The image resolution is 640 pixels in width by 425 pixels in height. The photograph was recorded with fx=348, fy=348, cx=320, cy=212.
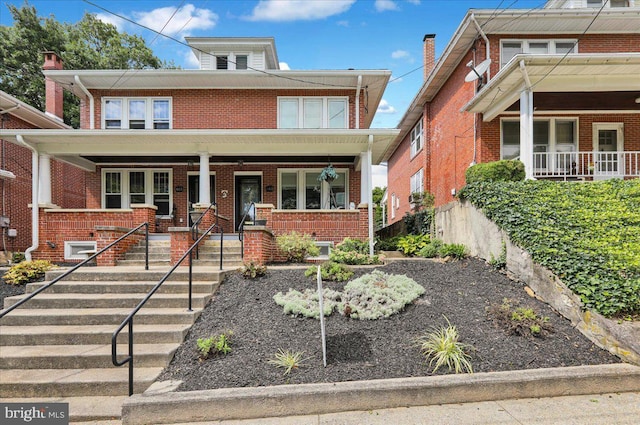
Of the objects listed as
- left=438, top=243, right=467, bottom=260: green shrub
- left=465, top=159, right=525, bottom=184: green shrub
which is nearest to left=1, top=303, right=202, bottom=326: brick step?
left=438, top=243, right=467, bottom=260: green shrub

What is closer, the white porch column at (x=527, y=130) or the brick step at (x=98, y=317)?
the brick step at (x=98, y=317)

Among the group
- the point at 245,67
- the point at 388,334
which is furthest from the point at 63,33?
the point at 388,334

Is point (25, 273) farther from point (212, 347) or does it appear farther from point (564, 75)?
point (564, 75)

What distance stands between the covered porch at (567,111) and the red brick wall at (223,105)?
4.83m

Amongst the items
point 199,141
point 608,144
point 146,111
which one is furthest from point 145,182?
point 608,144

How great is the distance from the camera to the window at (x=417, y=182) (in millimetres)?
16222

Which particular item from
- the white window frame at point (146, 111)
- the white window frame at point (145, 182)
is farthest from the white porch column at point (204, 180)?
the white window frame at point (146, 111)

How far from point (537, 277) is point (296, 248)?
4732 mm

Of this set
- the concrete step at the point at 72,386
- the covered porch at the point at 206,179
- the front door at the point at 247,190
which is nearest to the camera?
the concrete step at the point at 72,386

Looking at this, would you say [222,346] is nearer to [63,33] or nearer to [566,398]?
[566,398]

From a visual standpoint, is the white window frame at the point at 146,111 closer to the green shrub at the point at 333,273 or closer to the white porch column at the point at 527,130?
the green shrub at the point at 333,273

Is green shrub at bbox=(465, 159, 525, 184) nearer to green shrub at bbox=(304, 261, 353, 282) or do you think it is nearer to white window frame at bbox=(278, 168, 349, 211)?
green shrub at bbox=(304, 261, 353, 282)

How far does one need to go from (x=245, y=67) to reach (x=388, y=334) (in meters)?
→ 11.9

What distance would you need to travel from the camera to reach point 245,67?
13336 millimetres
